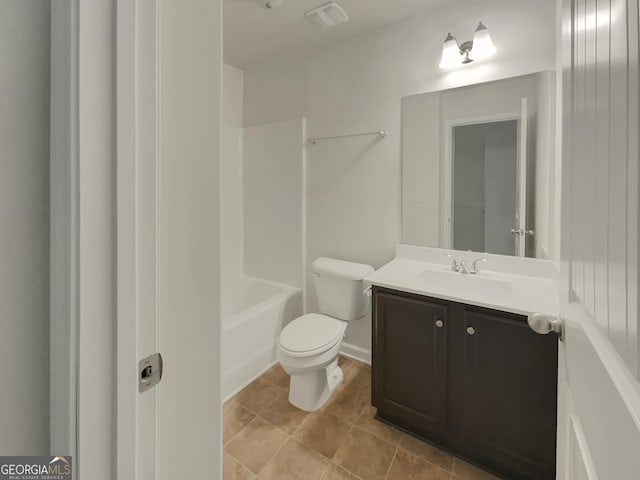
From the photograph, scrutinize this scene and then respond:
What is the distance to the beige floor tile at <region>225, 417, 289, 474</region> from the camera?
141 cm

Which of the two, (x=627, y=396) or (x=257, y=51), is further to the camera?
(x=257, y=51)

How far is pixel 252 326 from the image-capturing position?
6.81 feet

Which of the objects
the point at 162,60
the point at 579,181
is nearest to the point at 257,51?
the point at 162,60

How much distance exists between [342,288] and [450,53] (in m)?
1.57

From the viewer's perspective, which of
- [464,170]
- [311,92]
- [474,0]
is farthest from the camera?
[311,92]

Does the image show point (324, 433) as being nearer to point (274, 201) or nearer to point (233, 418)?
point (233, 418)

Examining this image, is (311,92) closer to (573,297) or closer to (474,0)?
(474,0)

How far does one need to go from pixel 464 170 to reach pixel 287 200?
1.37 meters

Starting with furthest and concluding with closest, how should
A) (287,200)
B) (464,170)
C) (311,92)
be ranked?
1. (287,200)
2. (311,92)
3. (464,170)

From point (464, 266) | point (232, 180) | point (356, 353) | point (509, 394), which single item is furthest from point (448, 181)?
point (232, 180)

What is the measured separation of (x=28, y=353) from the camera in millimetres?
444

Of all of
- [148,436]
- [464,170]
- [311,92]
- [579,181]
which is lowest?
[148,436]

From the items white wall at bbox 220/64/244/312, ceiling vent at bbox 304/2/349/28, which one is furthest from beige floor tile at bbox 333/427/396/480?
ceiling vent at bbox 304/2/349/28

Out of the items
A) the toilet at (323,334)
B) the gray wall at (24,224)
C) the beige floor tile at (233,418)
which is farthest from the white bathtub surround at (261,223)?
the gray wall at (24,224)
